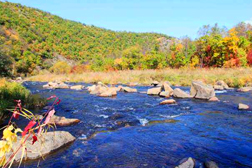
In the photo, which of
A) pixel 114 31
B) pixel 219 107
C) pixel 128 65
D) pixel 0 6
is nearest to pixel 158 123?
pixel 219 107

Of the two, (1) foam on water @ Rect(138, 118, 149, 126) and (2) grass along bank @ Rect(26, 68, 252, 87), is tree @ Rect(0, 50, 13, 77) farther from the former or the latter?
(2) grass along bank @ Rect(26, 68, 252, 87)

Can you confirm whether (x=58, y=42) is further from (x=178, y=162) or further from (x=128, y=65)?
(x=178, y=162)

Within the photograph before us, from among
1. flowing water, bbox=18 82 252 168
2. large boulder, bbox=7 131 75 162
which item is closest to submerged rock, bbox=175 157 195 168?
flowing water, bbox=18 82 252 168

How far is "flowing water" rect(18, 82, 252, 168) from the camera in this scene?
350 centimetres

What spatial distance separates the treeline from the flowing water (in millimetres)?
8119

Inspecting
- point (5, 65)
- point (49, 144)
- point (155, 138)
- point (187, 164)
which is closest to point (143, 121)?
point (155, 138)

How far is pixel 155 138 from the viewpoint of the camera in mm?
4586

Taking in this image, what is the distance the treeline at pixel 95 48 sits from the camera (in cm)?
2819

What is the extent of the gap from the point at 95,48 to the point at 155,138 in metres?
73.8

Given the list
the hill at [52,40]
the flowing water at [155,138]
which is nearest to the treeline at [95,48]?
the hill at [52,40]

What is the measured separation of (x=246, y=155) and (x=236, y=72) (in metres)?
15.2

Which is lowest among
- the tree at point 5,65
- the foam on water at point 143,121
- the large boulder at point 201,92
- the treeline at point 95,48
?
the foam on water at point 143,121

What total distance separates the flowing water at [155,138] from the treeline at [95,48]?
320 inches

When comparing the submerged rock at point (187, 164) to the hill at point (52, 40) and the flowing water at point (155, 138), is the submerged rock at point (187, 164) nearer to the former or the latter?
the flowing water at point (155, 138)
